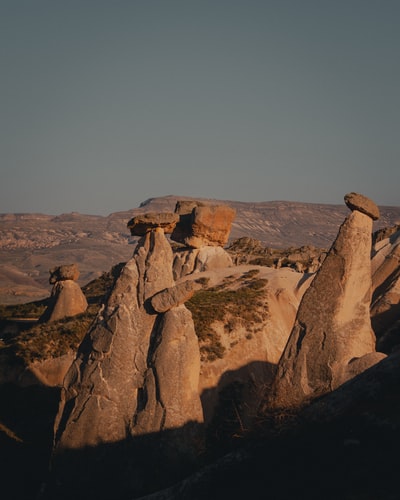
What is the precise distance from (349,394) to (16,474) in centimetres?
950

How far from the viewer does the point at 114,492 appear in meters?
10.1

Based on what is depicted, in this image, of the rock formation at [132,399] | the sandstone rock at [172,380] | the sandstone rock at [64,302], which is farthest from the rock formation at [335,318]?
the sandstone rock at [64,302]

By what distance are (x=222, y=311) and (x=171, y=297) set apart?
7838mm

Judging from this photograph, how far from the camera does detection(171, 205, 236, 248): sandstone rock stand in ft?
88.6

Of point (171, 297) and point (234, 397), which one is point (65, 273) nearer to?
point (234, 397)

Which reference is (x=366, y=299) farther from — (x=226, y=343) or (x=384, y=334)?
(x=226, y=343)

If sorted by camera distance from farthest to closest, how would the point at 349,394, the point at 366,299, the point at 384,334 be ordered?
the point at 384,334
the point at 366,299
the point at 349,394

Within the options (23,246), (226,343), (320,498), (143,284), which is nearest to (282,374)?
(143,284)

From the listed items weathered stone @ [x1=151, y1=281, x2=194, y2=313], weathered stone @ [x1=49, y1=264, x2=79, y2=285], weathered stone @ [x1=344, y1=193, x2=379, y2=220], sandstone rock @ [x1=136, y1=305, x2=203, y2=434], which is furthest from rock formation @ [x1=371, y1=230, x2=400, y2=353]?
weathered stone @ [x1=49, y1=264, x2=79, y2=285]

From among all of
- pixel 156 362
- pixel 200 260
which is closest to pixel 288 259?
pixel 200 260

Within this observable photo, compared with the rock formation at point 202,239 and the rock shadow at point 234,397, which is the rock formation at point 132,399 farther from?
the rock formation at point 202,239

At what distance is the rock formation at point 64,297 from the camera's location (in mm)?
23281

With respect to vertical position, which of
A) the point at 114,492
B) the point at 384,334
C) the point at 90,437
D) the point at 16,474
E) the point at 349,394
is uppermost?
the point at 349,394

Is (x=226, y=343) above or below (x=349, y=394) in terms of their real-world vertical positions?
below
